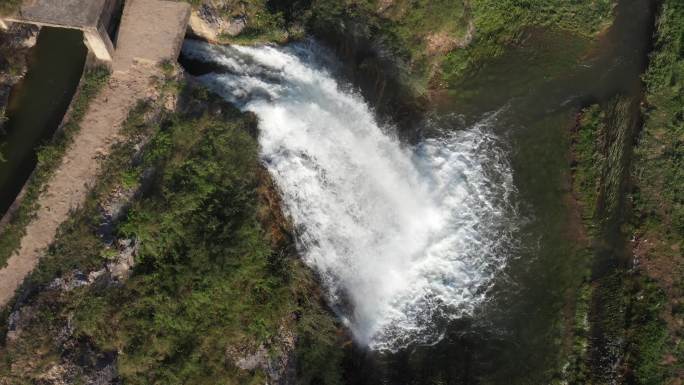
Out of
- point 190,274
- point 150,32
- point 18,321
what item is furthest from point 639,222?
point 18,321

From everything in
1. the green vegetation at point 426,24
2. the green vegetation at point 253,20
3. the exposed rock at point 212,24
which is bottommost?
the exposed rock at point 212,24

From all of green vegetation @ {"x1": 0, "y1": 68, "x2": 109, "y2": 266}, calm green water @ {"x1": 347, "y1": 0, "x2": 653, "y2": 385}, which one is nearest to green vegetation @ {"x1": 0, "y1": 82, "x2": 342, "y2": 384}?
green vegetation @ {"x1": 0, "y1": 68, "x2": 109, "y2": 266}

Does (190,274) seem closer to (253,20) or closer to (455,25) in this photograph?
(253,20)

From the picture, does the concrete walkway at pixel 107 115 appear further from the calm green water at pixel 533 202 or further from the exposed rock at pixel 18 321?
the calm green water at pixel 533 202

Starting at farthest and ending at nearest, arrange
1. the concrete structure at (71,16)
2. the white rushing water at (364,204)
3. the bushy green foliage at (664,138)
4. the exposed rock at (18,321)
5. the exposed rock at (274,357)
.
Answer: the bushy green foliage at (664,138) → the white rushing water at (364,204) → the concrete structure at (71,16) → the exposed rock at (274,357) → the exposed rock at (18,321)

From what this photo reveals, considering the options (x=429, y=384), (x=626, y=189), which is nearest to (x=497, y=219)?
(x=626, y=189)

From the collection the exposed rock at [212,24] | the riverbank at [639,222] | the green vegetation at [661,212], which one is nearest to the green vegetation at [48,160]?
the exposed rock at [212,24]

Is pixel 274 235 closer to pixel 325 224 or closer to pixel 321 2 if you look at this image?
pixel 325 224

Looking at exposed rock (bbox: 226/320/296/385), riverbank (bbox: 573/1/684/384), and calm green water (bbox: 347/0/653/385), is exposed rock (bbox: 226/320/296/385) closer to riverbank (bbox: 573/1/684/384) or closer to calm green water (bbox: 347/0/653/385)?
calm green water (bbox: 347/0/653/385)
